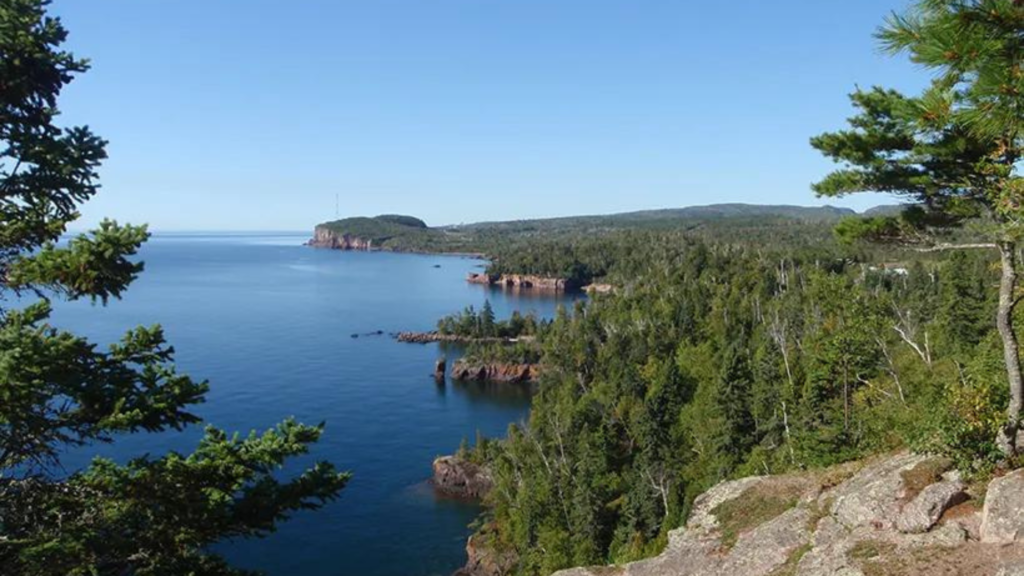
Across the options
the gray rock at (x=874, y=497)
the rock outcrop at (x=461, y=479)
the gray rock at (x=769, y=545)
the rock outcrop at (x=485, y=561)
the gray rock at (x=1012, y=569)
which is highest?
the gray rock at (x=1012, y=569)

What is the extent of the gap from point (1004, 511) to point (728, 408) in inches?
1187

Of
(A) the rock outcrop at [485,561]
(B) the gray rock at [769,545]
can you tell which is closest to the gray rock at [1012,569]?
(B) the gray rock at [769,545]

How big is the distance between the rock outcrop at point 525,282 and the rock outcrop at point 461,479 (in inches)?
4745

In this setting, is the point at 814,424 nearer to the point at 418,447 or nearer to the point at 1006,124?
the point at 1006,124

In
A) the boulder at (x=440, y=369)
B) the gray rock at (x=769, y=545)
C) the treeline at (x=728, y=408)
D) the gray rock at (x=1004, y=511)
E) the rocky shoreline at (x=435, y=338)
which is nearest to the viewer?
the gray rock at (x=1004, y=511)

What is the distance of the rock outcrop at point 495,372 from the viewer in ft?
251

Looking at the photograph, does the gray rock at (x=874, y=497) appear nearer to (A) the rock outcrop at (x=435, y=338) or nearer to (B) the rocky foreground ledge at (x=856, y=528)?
(B) the rocky foreground ledge at (x=856, y=528)

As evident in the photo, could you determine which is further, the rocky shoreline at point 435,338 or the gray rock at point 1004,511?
the rocky shoreline at point 435,338

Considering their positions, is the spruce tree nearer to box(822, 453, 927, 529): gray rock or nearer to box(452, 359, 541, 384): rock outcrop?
box(822, 453, 927, 529): gray rock

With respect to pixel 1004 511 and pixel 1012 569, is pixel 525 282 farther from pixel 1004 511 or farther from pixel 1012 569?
pixel 1012 569

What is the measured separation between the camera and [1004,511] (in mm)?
9039

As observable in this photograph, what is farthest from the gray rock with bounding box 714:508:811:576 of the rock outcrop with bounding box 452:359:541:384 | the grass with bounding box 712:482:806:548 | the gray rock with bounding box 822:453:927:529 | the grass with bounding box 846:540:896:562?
the rock outcrop with bounding box 452:359:541:384

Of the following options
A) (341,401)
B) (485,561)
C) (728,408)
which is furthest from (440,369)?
(728,408)

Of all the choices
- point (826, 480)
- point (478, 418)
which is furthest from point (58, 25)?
point (478, 418)
